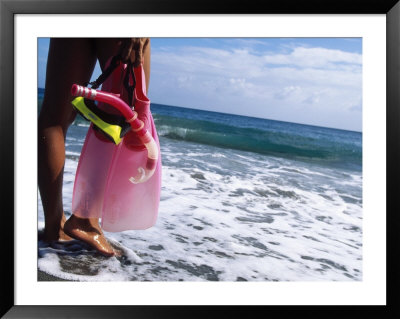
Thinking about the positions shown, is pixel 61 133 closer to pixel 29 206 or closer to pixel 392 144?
pixel 29 206

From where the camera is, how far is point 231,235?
2.14m

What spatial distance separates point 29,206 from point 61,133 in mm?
342

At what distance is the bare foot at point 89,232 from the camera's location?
6.51 feet

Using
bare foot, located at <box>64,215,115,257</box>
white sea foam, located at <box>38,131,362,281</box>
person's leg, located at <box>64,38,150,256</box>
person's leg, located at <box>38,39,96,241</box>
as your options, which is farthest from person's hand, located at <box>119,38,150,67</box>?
bare foot, located at <box>64,215,115,257</box>

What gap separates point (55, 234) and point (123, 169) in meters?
0.42

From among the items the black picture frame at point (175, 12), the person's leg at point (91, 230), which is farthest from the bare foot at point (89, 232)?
the black picture frame at point (175, 12)

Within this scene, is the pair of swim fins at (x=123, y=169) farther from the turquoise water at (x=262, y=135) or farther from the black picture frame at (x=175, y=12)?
the black picture frame at (x=175, y=12)

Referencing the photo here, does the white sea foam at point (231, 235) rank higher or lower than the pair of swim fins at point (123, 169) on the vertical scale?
lower

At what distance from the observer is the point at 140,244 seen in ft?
6.70

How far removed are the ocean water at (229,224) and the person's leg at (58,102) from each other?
50mm

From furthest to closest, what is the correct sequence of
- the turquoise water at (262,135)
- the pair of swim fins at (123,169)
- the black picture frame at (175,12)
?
the turquoise water at (262,135) → the pair of swim fins at (123,169) → the black picture frame at (175,12)

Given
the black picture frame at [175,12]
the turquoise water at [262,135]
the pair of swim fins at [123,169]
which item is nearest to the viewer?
the black picture frame at [175,12]

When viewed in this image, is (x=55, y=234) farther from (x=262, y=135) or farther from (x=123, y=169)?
(x=262, y=135)

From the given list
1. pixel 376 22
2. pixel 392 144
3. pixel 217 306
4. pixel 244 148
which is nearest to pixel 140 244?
pixel 217 306
